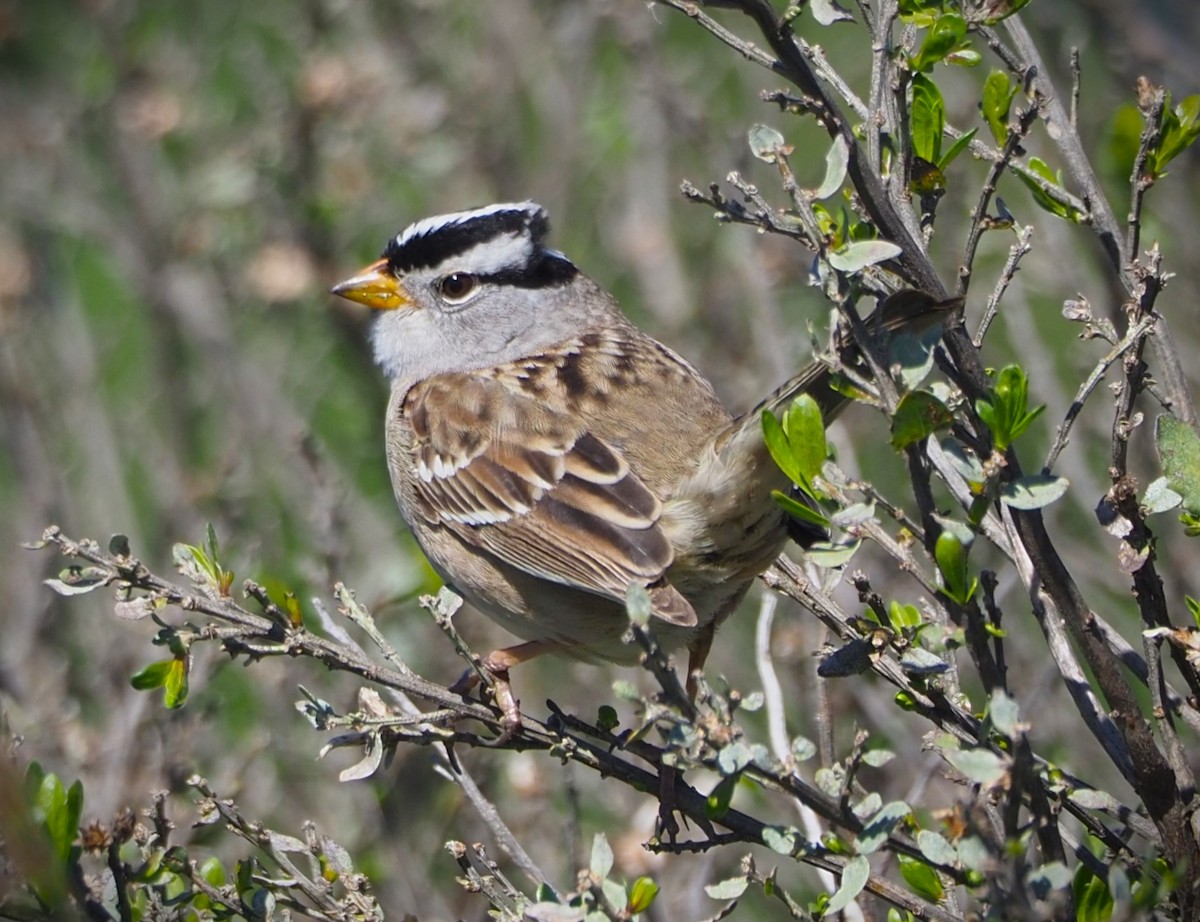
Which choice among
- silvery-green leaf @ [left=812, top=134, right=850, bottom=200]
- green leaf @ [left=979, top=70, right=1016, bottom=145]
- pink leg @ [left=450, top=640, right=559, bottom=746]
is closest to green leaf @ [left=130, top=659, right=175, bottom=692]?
pink leg @ [left=450, top=640, right=559, bottom=746]

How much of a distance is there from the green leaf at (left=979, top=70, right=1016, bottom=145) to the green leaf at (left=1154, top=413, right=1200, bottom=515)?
44 centimetres

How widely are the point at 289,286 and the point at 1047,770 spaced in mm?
3025

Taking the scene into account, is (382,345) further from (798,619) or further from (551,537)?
(798,619)

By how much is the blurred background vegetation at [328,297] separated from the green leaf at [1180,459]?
133 centimetres

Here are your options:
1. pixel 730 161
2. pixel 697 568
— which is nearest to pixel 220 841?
pixel 697 568

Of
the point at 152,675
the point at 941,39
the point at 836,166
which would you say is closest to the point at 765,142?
the point at 836,166

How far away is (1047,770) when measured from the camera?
173 cm

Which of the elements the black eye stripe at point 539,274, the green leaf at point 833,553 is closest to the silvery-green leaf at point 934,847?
the green leaf at point 833,553

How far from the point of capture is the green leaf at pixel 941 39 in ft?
5.65

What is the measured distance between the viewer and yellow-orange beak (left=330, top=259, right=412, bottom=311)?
3398 mm

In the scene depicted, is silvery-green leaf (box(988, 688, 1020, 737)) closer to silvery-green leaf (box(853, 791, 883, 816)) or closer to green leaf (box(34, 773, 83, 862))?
silvery-green leaf (box(853, 791, 883, 816))

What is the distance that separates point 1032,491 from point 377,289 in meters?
2.17

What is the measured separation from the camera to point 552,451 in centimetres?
287

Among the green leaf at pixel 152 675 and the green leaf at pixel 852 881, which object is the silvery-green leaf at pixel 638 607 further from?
the green leaf at pixel 152 675
